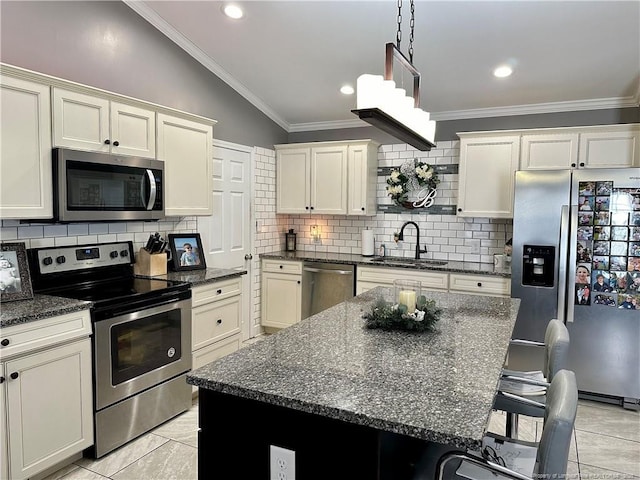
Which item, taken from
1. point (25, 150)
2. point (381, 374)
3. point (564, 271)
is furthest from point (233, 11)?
point (564, 271)

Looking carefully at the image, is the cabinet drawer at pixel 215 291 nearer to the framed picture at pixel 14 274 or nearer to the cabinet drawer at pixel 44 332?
the cabinet drawer at pixel 44 332

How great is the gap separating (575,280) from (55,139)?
3.72 m

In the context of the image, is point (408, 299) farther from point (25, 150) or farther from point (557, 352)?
point (25, 150)

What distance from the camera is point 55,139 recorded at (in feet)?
8.55

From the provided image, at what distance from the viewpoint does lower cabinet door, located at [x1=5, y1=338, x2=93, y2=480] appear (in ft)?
7.09

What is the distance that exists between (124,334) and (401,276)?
8.38 ft

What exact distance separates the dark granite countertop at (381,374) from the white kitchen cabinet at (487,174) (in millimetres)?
2104

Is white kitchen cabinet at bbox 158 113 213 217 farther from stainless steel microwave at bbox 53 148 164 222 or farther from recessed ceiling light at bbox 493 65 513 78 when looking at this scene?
recessed ceiling light at bbox 493 65 513 78

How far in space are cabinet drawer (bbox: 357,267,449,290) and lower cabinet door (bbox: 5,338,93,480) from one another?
269cm

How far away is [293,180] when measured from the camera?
5.12 m

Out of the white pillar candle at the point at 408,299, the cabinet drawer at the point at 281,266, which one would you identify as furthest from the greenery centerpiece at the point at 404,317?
the cabinet drawer at the point at 281,266

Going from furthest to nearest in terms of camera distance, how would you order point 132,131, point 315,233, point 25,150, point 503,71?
point 315,233
point 503,71
point 132,131
point 25,150

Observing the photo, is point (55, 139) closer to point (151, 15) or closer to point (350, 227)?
point (151, 15)

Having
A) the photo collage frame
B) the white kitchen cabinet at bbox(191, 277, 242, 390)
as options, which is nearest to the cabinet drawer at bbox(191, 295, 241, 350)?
the white kitchen cabinet at bbox(191, 277, 242, 390)
